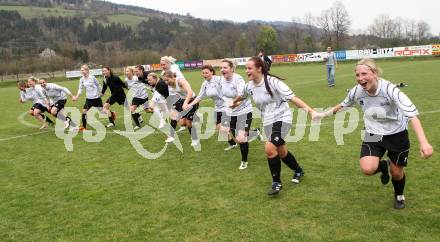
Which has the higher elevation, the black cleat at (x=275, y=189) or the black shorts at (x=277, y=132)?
the black shorts at (x=277, y=132)

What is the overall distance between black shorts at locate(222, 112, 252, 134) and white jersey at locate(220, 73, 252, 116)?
0.08 m

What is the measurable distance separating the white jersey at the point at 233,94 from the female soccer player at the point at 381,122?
2734mm

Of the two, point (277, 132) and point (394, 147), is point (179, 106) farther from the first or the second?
point (394, 147)

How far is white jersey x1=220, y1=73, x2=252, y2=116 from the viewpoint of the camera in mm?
7891

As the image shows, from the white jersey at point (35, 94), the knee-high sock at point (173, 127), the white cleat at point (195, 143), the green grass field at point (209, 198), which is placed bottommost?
the green grass field at point (209, 198)

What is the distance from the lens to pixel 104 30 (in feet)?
522

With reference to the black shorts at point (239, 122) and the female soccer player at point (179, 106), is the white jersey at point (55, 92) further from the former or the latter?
the black shorts at point (239, 122)

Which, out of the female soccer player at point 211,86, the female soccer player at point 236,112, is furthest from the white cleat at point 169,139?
the female soccer player at point 236,112

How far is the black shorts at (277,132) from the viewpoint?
6.09 m

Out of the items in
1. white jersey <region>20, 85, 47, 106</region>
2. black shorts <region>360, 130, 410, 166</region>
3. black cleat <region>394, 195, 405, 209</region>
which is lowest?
black cleat <region>394, 195, 405, 209</region>

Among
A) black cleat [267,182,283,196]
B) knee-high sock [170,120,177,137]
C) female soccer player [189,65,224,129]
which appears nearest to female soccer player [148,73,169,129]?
→ knee-high sock [170,120,177,137]

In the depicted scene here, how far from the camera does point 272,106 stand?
6324 millimetres

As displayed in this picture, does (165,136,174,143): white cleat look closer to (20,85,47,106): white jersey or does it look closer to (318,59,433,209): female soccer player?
(20,85,47,106): white jersey

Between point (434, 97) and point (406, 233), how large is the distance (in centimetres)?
1139
